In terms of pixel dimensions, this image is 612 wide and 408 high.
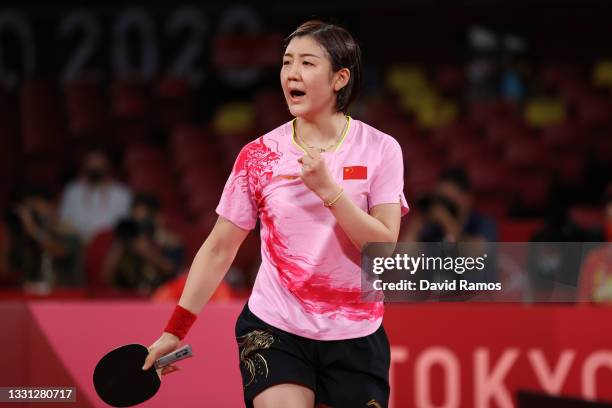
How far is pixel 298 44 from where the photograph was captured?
2852 millimetres

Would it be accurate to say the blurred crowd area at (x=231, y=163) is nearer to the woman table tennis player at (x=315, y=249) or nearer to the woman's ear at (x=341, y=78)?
the woman table tennis player at (x=315, y=249)

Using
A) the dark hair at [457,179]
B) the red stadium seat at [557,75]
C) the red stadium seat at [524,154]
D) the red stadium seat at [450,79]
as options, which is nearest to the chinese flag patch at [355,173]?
the dark hair at [457,179]

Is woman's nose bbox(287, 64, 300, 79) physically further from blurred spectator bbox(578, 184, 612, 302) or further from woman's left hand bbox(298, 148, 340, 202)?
blurred spectator bbox(578, 184, 612, 302)

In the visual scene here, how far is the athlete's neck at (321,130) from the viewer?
9.64ft

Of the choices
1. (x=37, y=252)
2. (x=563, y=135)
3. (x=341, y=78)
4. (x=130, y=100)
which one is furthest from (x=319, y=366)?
(x=130, y=100)

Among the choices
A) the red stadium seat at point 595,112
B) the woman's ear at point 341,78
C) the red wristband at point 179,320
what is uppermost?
the red stadium seat at point 595,112

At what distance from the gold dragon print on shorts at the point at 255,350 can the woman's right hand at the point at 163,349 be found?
19 centimetres

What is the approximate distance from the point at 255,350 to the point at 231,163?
7.79m

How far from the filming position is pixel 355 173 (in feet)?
9.35

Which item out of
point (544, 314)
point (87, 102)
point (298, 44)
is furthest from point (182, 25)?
point (298, 44)

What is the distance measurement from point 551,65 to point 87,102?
16.1 feet

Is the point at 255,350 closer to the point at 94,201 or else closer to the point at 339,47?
the point at 339,47

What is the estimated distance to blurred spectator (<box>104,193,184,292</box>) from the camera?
6555 millimetres

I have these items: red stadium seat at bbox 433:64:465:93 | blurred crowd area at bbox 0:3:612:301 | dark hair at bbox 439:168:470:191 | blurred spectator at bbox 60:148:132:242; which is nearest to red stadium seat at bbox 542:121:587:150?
blurred crowd area at bbox 0:3:612:301
